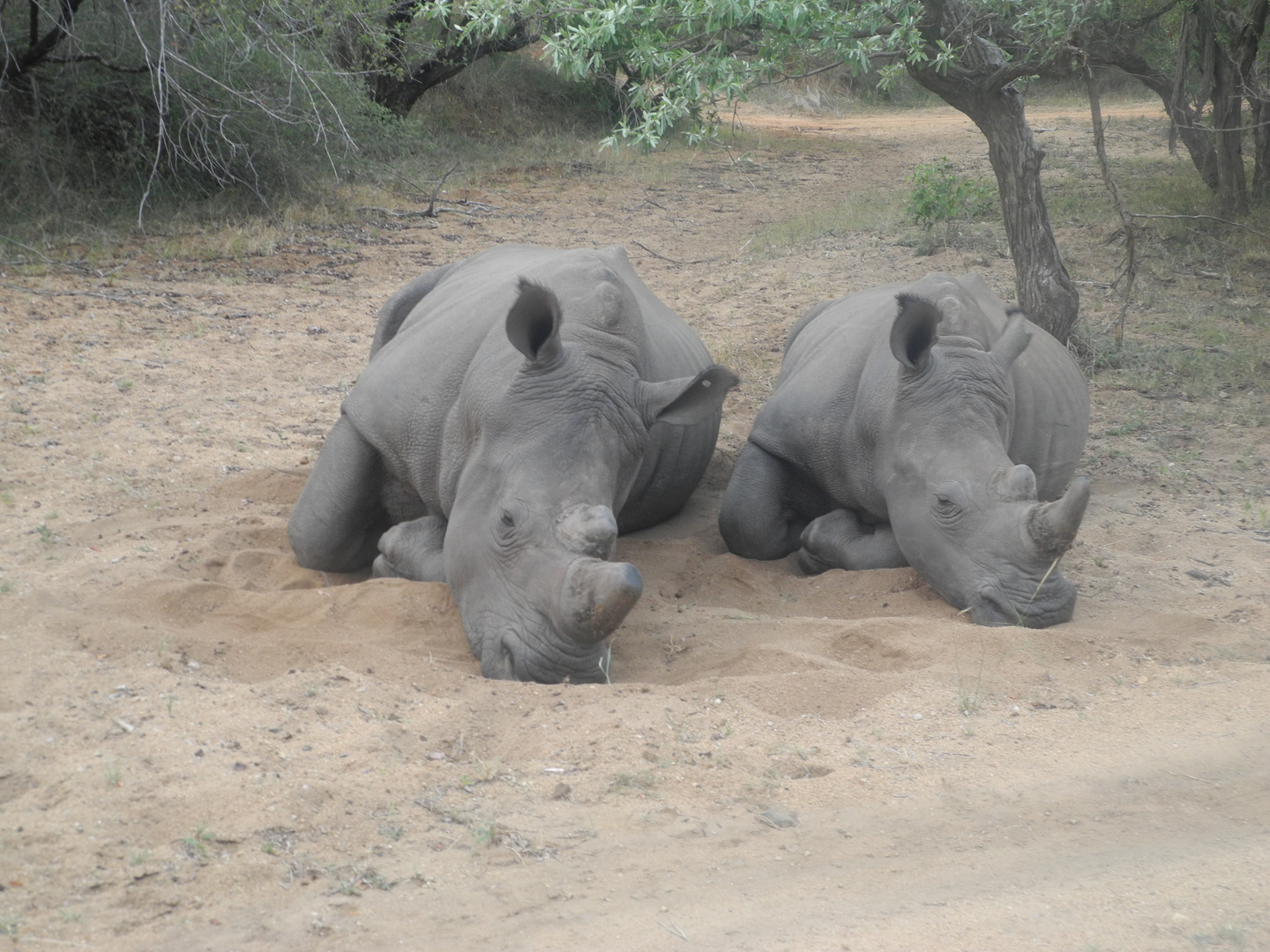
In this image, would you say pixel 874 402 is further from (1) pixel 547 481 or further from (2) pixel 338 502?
(2) pixel 338 502

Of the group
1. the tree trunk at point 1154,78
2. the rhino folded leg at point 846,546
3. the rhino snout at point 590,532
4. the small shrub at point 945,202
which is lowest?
the rhino folded leg at point 846,546

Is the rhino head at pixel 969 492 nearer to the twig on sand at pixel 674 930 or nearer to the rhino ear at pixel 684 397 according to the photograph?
the rhino ear at pixel 684 397

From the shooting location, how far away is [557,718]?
4152 mm

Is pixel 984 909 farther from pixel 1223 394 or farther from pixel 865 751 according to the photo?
pixel 1223 394

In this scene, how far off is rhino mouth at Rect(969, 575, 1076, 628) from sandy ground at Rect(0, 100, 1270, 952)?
0.19 m

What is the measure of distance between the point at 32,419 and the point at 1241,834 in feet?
20.5

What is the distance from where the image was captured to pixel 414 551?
18.2ft

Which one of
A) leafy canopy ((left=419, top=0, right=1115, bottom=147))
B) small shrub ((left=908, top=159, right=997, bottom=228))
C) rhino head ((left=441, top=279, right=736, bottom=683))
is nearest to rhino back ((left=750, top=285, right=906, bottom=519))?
rhino head ((left=441, top=279, right=736, bottom=683))

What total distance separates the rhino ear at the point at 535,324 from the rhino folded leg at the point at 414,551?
3.42 feet

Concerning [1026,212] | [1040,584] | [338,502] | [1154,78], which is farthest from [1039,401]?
[1154,78]

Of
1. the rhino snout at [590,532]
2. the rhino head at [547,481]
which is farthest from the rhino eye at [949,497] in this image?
the rhino snout at [590,532]

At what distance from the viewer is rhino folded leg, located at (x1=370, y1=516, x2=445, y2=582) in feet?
17.9

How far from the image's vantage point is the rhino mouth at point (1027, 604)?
5.25 meters

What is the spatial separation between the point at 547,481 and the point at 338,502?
1441 mm
